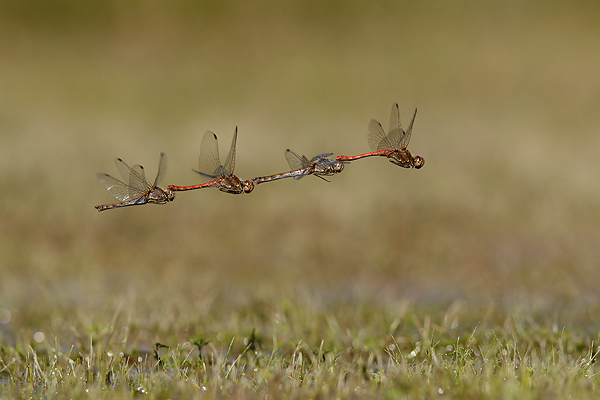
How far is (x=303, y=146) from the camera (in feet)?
37.1

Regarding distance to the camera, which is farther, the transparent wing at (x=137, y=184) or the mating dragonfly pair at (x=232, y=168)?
the transparent wing at (x=137, y=184)

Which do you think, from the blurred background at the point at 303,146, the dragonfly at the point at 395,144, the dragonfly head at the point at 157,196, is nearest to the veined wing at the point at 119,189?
the dragonfly head at the point at 157,196

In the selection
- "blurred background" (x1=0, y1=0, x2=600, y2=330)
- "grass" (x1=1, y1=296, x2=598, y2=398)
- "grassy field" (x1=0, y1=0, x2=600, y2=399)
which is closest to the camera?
"grass" (x1=1, y1=296, x2=598, y2=398)

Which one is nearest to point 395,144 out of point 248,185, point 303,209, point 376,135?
point 376,135

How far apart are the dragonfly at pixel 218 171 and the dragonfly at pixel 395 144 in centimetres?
55

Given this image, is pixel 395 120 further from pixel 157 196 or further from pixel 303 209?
pixel 303 209

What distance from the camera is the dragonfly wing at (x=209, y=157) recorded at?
10.9 ft

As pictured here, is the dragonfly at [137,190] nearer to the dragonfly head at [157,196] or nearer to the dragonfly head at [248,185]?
the dragonfly head at [157,196]

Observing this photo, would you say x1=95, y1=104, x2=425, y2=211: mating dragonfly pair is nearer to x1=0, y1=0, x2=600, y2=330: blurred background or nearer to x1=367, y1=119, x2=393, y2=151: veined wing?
x1=367, y1=119, x2=393, y2=151: veined wing

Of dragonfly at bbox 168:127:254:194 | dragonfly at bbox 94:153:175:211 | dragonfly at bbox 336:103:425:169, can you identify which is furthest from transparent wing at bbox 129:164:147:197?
dragonfly at bbox 336:103:425:169

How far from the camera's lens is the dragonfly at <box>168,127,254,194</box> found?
3082 millimetres

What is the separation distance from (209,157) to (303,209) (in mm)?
5428

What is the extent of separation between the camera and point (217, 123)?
12.9m

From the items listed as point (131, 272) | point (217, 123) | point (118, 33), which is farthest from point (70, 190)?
point (118, 33)
